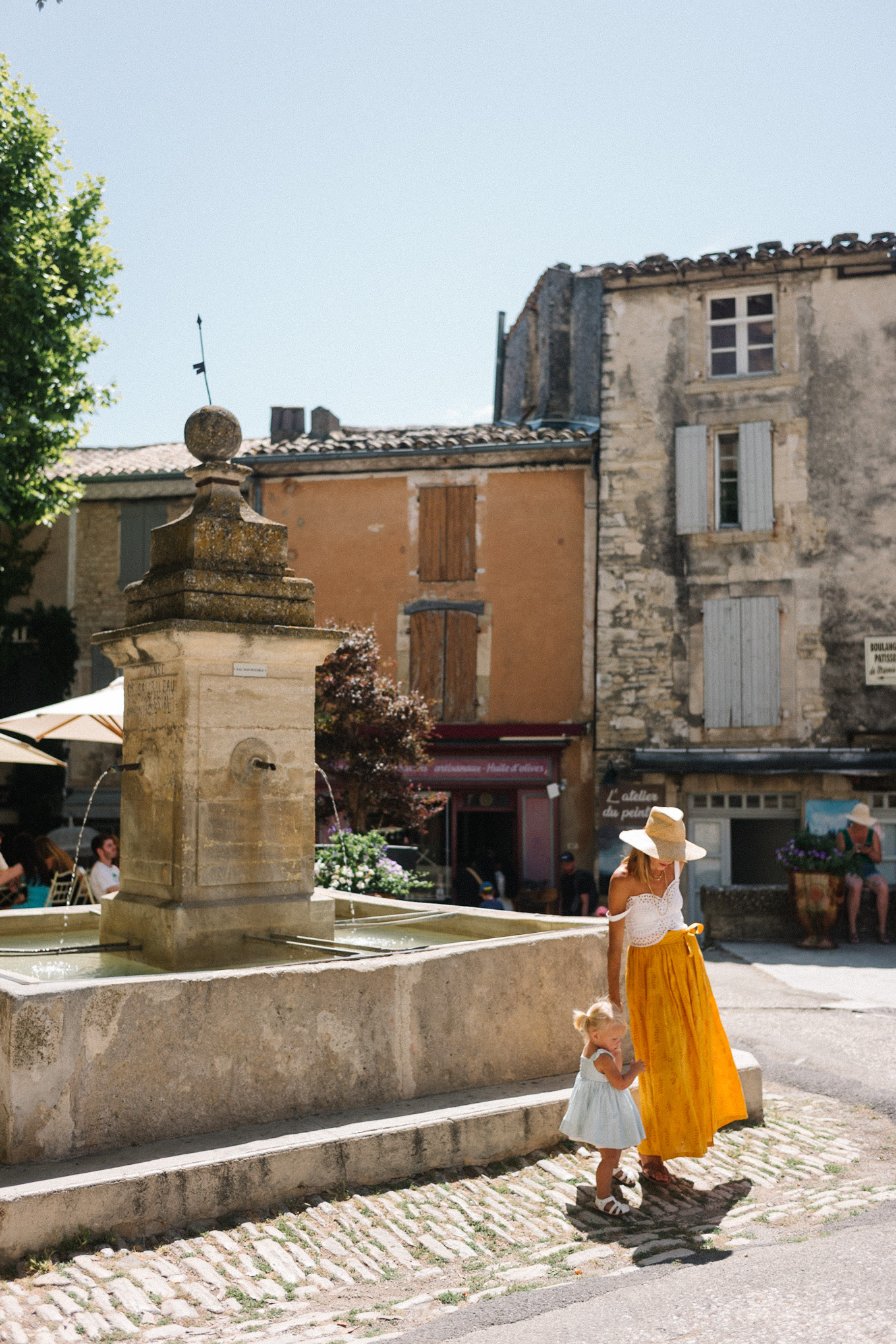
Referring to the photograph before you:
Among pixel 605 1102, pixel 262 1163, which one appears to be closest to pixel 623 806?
pixel 605 1102

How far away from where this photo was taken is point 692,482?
19781mm

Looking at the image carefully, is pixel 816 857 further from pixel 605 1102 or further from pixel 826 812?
pixel 605 1102

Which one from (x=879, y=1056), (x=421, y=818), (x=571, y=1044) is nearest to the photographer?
(x=571, y=1044)

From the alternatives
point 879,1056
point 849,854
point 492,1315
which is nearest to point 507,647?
point 849,854

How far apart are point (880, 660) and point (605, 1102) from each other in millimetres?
15571

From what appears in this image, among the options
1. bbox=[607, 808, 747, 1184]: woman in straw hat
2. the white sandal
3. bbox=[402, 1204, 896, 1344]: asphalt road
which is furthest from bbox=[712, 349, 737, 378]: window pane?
bbox=[402, 1204, 896, 1344]: asphalt road

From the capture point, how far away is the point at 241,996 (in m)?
4.88

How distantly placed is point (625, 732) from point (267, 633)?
14061 millimetres

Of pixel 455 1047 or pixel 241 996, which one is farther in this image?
pixel 455 1047

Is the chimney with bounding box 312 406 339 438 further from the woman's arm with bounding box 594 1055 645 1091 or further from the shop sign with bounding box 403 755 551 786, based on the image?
the woman's arm with bounding box 594 1055 645 1091

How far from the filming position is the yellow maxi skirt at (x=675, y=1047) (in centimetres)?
498

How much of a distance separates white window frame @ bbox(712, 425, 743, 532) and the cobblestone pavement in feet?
49.4

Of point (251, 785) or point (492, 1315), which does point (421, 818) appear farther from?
point (492, 1315)

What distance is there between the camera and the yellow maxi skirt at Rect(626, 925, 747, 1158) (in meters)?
4.98
